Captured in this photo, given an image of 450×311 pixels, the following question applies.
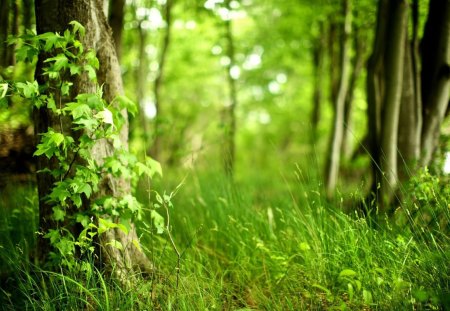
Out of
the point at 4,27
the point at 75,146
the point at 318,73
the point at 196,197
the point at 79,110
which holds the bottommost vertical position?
the point at 196,197

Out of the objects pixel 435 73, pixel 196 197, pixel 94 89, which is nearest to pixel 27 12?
pixel 94 89

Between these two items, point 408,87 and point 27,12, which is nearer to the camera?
point 408,87

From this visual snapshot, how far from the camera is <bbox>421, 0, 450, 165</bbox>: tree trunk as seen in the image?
300cm

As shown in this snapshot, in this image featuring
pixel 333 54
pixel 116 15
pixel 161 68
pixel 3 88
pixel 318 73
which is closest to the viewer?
pixel 3 88

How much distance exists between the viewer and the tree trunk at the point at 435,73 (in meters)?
3.00

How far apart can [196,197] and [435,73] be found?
8.10 feet

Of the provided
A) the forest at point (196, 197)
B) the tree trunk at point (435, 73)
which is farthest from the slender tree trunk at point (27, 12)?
the tree trunk at point (435, 73)

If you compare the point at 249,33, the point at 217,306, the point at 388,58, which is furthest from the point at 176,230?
the point at 249,33

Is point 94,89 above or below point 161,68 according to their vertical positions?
below

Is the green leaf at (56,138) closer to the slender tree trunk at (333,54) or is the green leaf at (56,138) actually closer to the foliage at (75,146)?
the foliage at (75,146)

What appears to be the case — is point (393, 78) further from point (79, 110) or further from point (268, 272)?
point (79, 110)

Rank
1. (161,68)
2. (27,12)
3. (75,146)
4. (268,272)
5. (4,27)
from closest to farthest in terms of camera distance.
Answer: (75,146) < (268,272) < (4,27) < (27,12) < (161,68)

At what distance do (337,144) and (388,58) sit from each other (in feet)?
6.98

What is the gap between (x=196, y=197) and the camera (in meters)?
3.37
